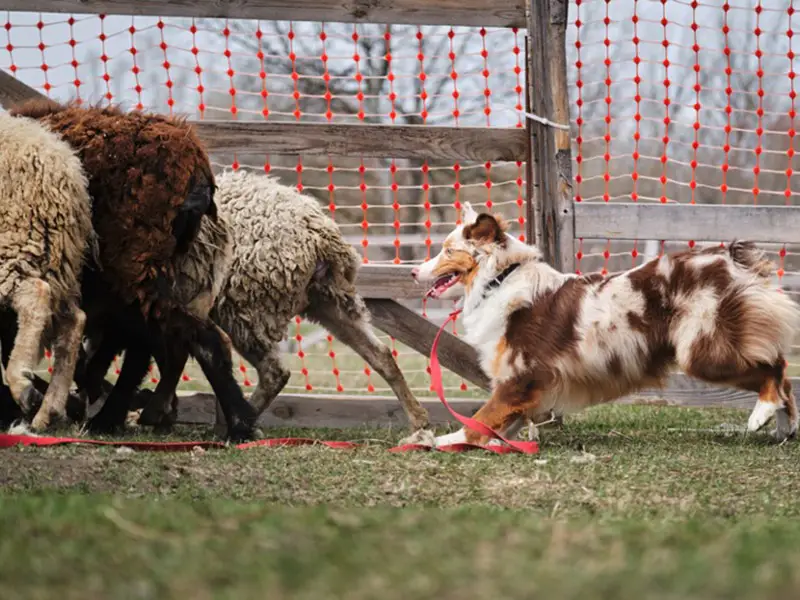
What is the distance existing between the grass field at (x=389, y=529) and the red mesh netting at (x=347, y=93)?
289 centimetres

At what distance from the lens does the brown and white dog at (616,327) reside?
5723 millimetres

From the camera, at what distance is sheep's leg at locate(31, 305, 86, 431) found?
18.9 feet

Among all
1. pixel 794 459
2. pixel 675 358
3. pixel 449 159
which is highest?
pixel 449 159

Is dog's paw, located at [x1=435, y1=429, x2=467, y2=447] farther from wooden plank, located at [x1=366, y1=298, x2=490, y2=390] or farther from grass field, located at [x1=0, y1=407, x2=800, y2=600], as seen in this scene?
wooden plank, located at [x1=366, y1=298, x2=490, y2=390]

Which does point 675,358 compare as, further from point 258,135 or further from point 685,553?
point 685,553

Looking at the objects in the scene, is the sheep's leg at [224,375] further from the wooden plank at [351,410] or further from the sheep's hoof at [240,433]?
the wooden plank at [351,410]

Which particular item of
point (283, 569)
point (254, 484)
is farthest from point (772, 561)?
point (254, 484)

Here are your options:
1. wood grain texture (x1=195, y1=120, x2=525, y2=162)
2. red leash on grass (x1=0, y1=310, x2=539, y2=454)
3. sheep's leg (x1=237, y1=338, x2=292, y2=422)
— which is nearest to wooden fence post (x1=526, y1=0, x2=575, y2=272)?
wood grain texture (x1=195, y1=120, x2=525, y2=162)

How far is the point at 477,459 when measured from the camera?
5.20 metres

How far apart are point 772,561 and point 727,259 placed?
12.3 ft

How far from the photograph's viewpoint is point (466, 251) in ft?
20.4

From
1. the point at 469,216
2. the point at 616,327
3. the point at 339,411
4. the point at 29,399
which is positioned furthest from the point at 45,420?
the point at 616,327

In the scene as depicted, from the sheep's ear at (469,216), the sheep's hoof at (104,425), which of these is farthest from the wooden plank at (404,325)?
the sheep's hoof at (104,425)

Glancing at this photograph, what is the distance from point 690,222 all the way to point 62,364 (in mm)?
3924
